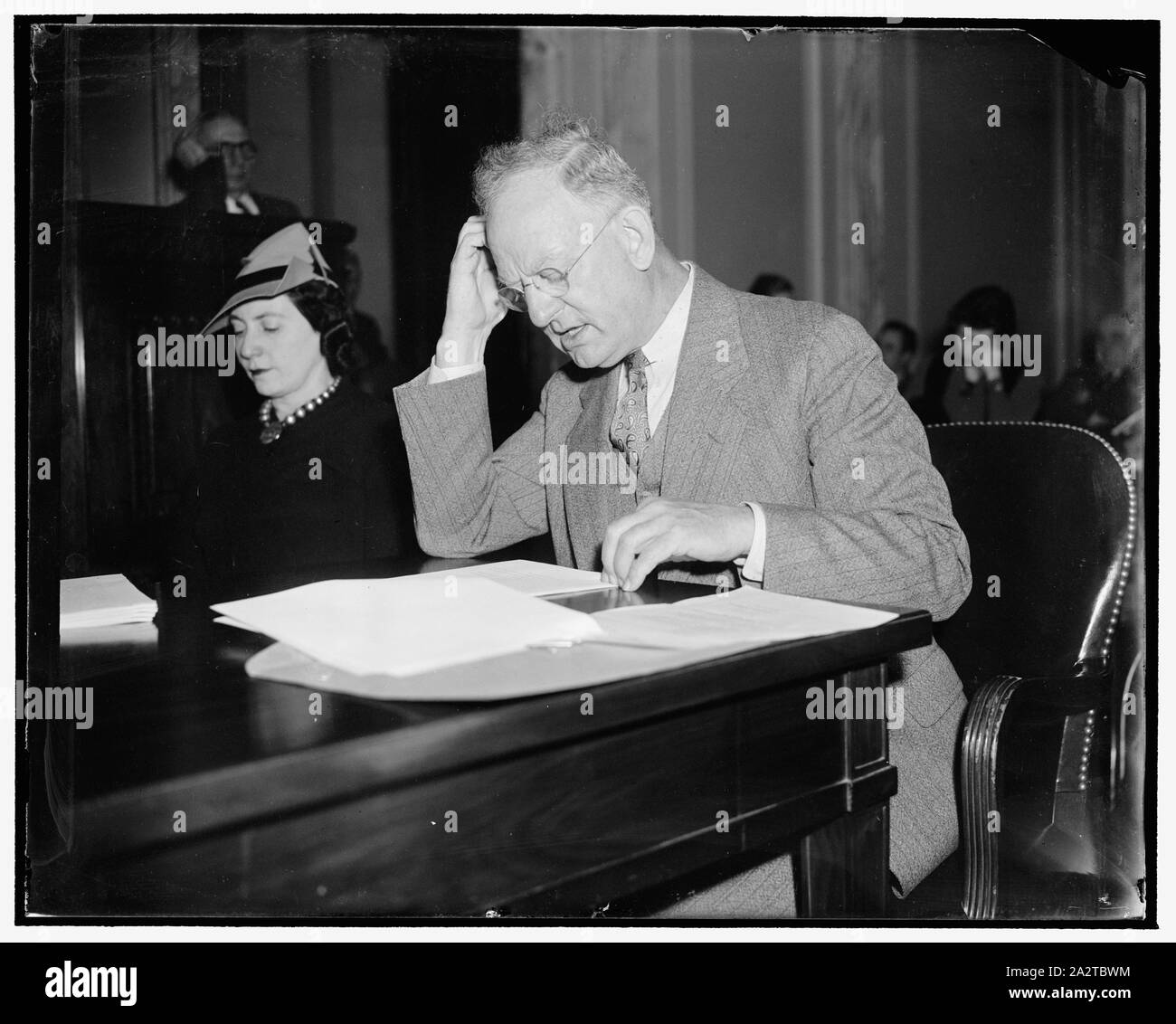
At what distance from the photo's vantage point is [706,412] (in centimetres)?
146

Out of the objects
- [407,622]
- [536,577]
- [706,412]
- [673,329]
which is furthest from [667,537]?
[673,329]

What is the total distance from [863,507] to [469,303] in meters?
0.69

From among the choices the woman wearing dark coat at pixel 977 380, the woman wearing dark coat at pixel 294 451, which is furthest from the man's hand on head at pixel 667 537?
the woman wearing dark coat at pixel 294 451

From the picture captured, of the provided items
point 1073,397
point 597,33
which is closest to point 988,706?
point 1073,397

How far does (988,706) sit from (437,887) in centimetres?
75

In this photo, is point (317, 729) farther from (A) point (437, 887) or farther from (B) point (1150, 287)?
(B) point (1150, 287)

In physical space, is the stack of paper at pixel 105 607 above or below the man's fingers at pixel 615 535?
below

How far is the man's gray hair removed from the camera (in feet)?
4.68

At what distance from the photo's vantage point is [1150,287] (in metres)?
1.41

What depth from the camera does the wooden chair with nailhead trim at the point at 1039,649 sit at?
125cm

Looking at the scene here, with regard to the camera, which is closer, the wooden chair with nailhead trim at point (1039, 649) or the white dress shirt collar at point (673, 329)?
the wooden chair with nailhead trim at point (1039, 649)

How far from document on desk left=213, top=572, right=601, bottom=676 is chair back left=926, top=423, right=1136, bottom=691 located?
32.3 inches

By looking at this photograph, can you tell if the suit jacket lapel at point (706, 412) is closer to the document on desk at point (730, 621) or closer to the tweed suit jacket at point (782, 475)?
the tweed suit jacket at point (782, 475)

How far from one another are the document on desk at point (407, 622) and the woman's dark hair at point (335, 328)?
51.7 inches
